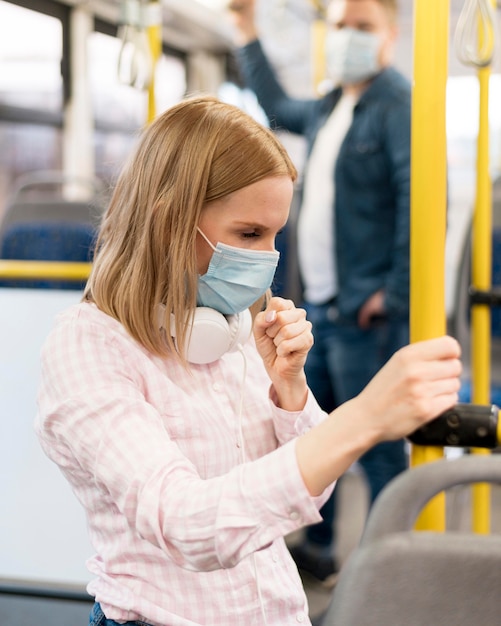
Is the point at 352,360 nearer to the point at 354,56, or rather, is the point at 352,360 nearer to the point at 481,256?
the point at 481,256

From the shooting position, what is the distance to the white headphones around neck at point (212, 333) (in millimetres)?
856

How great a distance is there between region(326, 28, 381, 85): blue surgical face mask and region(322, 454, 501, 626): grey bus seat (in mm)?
1562

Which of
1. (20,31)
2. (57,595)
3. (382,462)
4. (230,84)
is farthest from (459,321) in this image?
(230,84)

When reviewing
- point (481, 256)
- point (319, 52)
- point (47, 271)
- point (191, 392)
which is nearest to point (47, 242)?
point (47, 271)

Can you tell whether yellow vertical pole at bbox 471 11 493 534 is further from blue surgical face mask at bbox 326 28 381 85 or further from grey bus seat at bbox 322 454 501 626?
grey bus seat at bbox 322 454 501 626

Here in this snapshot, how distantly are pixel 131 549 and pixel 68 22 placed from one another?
395cm

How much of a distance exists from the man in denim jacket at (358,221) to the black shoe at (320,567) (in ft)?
1.56

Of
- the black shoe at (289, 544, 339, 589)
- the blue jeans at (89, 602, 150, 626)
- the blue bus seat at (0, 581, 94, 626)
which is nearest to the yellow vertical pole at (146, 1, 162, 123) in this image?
the blue jeans at (89, 602, 150, 626)

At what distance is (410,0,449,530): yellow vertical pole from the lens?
2.62 feet

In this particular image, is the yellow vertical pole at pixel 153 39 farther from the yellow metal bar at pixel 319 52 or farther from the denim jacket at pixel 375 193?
the yellow metal bar at pixel 319 52

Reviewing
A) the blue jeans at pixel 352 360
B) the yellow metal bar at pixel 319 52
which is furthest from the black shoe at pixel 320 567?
the yellow metal bar at pixel 319 52

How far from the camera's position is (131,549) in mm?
889

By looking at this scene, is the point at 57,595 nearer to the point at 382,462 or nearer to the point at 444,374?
the point at 382,462

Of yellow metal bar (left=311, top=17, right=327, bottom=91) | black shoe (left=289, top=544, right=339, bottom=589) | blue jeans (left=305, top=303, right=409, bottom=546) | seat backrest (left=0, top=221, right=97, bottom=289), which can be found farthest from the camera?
yellow metal bar (left=311, top=17, right=327, bottom=91)
